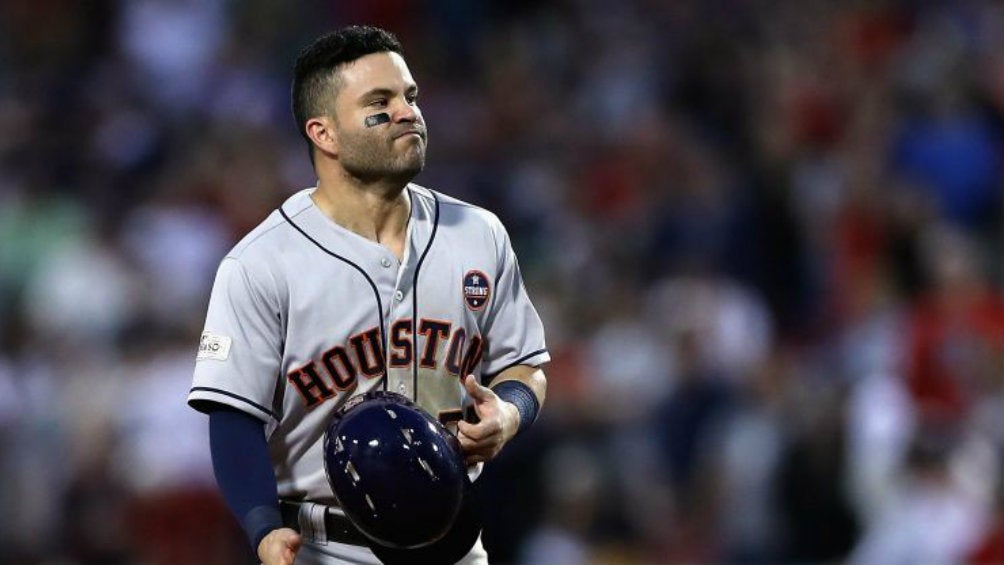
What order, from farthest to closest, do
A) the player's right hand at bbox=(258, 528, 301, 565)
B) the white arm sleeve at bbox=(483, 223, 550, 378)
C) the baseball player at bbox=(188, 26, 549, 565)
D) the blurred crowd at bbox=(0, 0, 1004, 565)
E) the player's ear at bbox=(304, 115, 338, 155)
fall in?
the blurred crowd at bbox=(0, 0, 1004, 565) < the white arm sleeve at bbox=(483, 223, 550, 378) < the player's ear at bbox=(304, 115, 338, 155) < the baseball player at bbox=(188, 26, 549, 565) < the player's right hand at bbox=(258, 528, 301, 565)

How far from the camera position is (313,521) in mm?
3521

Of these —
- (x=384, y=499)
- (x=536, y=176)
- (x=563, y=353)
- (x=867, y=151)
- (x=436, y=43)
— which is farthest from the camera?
(x=436, y=43)

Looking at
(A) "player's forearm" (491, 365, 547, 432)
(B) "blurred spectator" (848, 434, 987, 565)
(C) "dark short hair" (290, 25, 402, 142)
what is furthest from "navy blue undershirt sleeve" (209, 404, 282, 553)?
(B) "blurred spectator" (848, 434, 987, 565)

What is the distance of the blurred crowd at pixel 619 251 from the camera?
24.6ft

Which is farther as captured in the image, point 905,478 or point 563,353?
point 563,353

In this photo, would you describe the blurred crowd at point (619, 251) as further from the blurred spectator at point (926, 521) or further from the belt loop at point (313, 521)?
the belt loop at point (313, 521)

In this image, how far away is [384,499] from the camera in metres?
3.21

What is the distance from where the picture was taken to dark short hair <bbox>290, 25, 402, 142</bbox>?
11.5 ft

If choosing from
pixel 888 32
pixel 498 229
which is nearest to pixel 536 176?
pixel 888 32

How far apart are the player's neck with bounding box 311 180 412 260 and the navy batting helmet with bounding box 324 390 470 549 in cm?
45

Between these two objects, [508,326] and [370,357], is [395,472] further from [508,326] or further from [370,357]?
[508,326]

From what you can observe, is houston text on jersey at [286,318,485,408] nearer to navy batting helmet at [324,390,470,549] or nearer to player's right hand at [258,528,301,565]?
navy batting helmet at [324,390,470,549]

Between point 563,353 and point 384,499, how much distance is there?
201 inches

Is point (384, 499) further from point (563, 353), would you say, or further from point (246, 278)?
point (563, 353)
